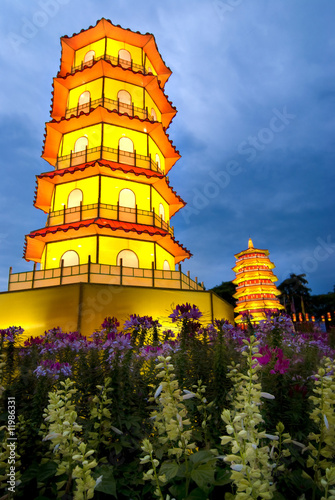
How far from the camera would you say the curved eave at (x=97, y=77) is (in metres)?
21.8

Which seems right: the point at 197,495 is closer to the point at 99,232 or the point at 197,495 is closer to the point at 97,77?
the point at 99,232

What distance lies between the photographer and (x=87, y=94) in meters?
22.4

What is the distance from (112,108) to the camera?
21406mm


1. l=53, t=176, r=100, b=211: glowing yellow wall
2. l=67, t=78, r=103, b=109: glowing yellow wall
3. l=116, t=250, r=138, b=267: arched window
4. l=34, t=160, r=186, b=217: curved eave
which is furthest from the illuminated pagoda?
l=67, t=78, r=103, b=109: glowing yellow wall

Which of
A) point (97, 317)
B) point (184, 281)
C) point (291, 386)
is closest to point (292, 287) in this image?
point (184, 281)

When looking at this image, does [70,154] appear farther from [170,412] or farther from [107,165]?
[170,412]

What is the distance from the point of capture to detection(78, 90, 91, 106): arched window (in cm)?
2227

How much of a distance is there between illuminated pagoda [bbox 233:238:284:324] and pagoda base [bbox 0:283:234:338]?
15.7 metres

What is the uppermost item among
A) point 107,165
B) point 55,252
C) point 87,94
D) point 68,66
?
point 68,66

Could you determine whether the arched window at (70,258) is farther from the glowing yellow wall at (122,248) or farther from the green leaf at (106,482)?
the green leaf at (106,482)

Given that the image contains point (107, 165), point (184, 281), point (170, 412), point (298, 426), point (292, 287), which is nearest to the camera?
point (170, 412)

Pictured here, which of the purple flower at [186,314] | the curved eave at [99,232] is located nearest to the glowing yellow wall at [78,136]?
the curved eave at [99,232]

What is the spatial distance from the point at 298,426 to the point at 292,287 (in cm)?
5857

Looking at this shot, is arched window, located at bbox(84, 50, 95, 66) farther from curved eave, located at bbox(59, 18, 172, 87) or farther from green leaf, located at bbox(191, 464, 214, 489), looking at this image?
green leaf, located at bbox(191, 464, 214, 489)
